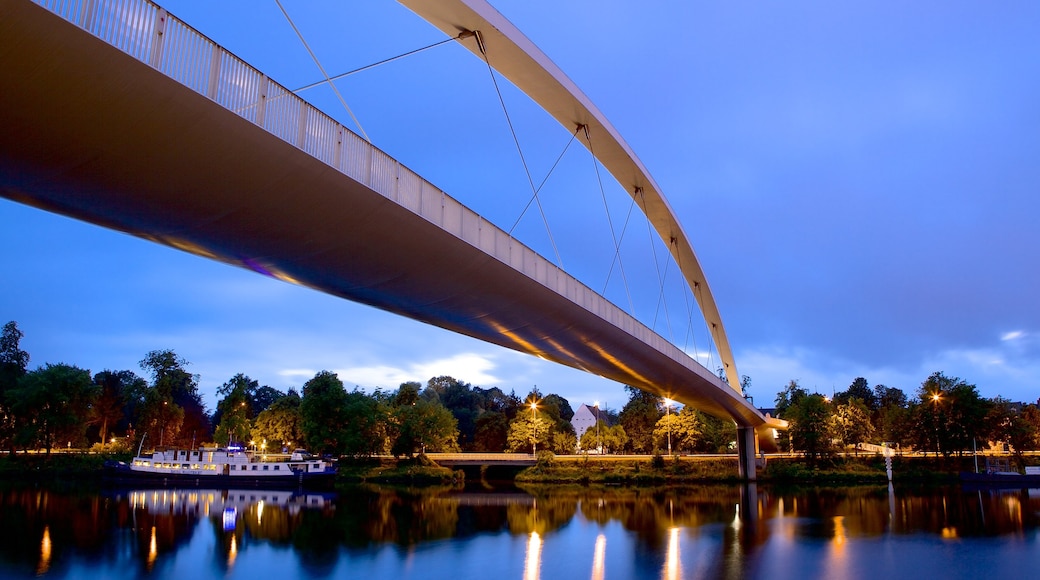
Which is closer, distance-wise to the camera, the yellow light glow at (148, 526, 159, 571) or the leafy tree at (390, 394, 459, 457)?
the yellow light glow at (148, 526, 159, 571)

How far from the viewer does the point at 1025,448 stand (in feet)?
212

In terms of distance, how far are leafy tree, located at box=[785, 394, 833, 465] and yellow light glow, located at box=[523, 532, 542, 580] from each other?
37112mm

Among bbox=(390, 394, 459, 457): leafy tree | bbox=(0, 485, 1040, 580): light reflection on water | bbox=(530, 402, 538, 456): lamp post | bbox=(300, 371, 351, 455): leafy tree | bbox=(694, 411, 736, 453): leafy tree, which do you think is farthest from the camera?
bbox=(694, 411, 736, 453): leafy tree

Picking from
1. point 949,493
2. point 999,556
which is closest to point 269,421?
point 949,493

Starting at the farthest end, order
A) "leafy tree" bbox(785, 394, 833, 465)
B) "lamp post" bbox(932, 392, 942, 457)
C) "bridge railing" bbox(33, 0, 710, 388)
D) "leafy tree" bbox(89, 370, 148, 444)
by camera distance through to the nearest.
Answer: "leafy tree" bbox(89, 370, 148, 444) → "leafy tree" bbox(785, 394, 833, 465) → "lamp post" bbox(932, 392, 942, 457) → "bridge railing" bbox(33, 0, 710, 388)

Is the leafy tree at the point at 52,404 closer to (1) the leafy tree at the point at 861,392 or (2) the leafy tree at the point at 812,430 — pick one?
(2) the leafy tree at the point at 812,430

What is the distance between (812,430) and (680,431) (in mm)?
11984

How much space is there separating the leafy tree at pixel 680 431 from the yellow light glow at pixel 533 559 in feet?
133

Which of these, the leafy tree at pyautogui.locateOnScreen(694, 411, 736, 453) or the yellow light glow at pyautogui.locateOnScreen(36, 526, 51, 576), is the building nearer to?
the leafy tree at pyautogui.locateOnScreen(694, 411, 736, 453)

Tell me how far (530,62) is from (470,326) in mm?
8652

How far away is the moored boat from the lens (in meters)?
47.8

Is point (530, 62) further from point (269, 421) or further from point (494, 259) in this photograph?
point (269, 421)

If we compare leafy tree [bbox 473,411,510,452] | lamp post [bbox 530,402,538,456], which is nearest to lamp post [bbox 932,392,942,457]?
lamp post [bbox 530,402,538,456]

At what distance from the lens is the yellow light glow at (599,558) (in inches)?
687
